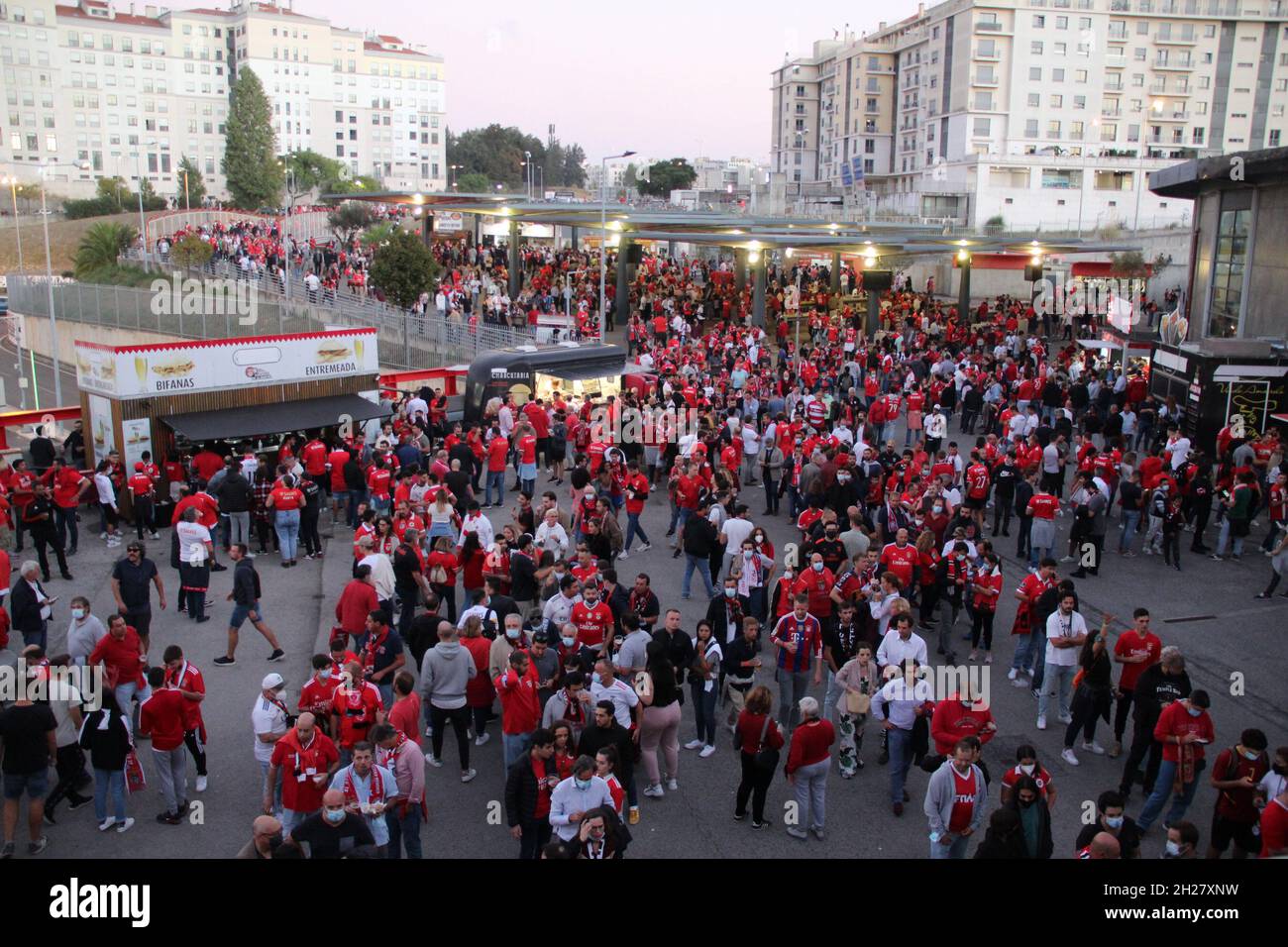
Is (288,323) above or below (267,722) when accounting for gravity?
above

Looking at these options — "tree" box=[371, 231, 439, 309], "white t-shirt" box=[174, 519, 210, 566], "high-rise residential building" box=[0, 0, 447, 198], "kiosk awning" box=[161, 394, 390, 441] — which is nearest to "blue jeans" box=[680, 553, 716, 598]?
"white t-shirt" box=[174, 519, 210, 566]

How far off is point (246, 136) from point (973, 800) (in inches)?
3784

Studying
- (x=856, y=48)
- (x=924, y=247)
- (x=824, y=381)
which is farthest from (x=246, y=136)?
(x=824, y=381)

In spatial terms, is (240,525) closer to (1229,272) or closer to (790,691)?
(790,691)

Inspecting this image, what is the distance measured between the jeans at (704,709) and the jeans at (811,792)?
1417 mm

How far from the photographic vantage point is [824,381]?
2264 cm

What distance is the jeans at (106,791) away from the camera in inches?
293

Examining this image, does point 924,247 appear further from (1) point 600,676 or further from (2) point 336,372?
(1) point 600,676

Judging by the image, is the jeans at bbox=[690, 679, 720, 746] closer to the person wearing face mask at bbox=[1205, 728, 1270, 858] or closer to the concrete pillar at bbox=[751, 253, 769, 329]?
the person wearing face mask at bbox=[1205, 728, 1270, 858]

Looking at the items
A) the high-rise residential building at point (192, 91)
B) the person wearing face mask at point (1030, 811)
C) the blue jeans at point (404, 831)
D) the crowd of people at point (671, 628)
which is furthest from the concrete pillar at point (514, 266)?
the high-rise residential building at point (192, 91)

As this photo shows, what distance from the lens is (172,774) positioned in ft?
25.1

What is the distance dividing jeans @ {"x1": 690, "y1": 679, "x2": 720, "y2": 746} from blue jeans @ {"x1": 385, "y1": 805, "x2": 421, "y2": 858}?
2.73m

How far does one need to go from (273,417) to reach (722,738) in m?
12.1

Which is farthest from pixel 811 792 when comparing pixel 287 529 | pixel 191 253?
pixel 191 253
